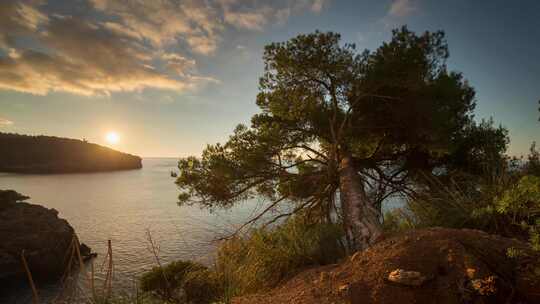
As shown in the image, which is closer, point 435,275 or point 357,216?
point 435,275

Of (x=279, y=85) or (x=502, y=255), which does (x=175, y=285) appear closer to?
(x=279, y=85)

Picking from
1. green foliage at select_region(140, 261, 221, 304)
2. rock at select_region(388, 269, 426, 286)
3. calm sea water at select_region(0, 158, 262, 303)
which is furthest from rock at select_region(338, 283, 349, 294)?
calm sea water at select_region(0, 158, 262, 303)

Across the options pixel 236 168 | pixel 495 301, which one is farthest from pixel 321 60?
pixel 495 301

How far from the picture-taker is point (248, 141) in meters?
7.20

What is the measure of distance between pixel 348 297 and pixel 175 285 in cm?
793

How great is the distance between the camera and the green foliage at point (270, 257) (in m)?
3.69

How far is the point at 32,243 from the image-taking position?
53.7 feet

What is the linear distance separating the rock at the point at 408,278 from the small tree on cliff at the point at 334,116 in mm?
3636

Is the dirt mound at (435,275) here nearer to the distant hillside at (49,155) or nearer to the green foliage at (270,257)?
the green foliage at (270,257)

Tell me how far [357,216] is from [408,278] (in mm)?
2811

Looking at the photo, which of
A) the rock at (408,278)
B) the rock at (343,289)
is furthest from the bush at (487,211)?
the rock at (343,289)

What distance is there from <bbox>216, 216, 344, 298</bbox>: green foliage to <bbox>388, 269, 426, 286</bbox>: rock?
189 cm

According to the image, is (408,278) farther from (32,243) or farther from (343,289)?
(32,243)

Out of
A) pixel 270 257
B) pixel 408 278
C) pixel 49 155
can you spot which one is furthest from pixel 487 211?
pixel 49 155
